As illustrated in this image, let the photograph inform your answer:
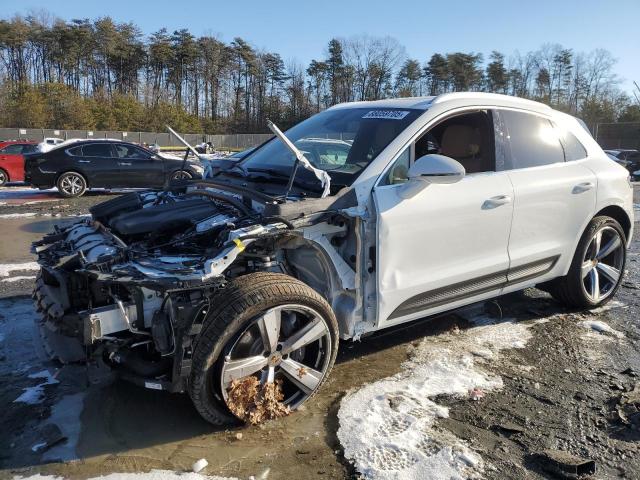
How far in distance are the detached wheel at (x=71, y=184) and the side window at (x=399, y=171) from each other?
41.2ft

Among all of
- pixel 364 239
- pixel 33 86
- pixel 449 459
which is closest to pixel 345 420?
pixel 449 459

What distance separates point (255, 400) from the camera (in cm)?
305

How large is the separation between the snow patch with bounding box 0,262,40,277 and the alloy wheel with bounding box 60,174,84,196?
799 centimetres

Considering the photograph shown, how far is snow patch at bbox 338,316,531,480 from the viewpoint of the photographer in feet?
8.97

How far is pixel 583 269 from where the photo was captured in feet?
15.9

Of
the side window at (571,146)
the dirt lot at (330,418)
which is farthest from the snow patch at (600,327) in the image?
the side window at (571,146)

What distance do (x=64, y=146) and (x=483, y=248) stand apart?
13.3 meters

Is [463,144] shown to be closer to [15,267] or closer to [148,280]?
[148,280]

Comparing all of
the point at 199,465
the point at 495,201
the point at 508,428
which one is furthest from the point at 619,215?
the point at 199,465

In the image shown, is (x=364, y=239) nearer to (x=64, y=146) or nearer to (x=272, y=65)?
(x=64, y=146)


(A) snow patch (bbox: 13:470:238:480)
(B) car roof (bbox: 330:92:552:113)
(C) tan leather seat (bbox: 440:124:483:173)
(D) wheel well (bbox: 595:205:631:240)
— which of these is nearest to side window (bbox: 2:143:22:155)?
(B) car roof (bbox: 330:92:552:113)

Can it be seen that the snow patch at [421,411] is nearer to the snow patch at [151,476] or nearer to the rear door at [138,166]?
the snow patch at [151,476]

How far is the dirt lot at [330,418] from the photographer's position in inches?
109

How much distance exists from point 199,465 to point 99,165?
13250mm
